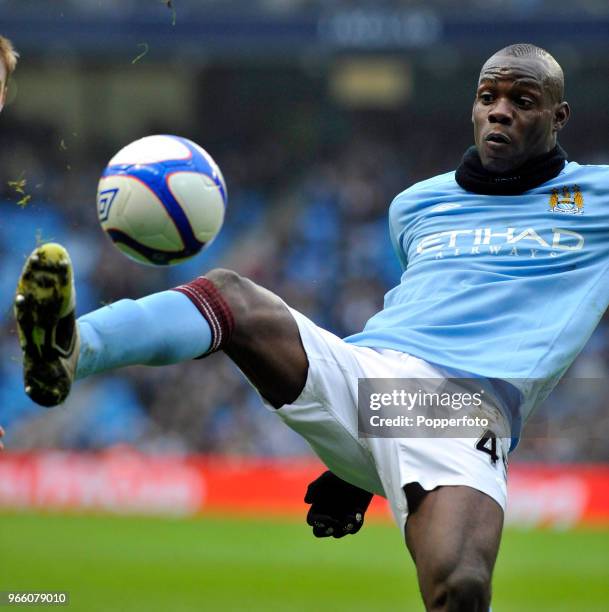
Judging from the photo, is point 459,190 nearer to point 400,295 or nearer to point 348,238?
point 400,295

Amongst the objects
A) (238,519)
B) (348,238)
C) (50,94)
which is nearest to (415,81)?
(348,238)

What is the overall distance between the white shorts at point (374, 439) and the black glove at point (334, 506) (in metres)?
0.58

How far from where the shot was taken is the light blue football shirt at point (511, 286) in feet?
16.3

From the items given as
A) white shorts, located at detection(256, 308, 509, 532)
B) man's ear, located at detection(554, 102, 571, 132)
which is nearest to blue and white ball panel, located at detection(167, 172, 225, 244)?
white shorts, located at detection(256, 308, 509, 532)

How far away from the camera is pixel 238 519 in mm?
18344

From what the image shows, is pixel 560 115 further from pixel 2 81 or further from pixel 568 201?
pixel 2 81

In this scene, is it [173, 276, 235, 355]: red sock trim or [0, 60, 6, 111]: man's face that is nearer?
[173, 276, 235, 355]: red sock trim

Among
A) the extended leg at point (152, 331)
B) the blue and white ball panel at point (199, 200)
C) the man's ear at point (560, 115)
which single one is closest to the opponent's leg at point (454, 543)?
the extended leg at point (152, 331)

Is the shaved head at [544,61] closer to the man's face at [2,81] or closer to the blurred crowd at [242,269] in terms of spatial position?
the man's face at [2,81]

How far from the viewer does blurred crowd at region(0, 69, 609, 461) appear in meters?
19.1

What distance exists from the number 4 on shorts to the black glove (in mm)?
848

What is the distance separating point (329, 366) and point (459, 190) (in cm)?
116

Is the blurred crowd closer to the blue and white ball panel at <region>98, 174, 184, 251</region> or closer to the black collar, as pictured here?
the black collar

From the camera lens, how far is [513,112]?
533 centimetres
